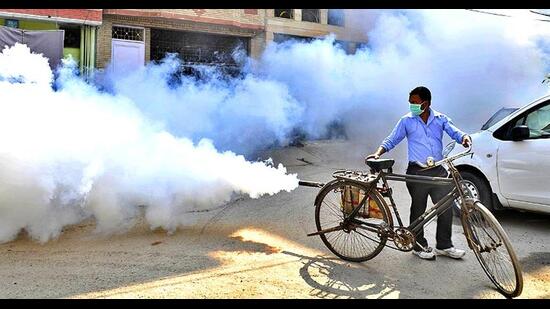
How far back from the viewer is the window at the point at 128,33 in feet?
46.2

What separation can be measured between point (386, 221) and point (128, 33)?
1199cm

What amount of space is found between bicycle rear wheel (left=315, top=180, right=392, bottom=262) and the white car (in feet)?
5.45

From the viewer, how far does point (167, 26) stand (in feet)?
48.4

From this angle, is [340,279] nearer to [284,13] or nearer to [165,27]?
[165,27]

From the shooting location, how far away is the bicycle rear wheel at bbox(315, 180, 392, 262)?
4.62 meters

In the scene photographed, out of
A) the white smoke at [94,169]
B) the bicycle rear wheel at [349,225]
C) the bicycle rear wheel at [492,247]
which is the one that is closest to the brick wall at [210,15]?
the white smoke at [94,169]

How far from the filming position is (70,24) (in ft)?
42.4

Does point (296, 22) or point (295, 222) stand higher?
point (296, 22)

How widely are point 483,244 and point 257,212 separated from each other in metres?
3.34

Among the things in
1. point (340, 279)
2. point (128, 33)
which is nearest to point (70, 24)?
point (128, 33)

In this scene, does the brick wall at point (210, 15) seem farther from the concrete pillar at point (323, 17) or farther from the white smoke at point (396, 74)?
the concrete pillar at point (323, 17)

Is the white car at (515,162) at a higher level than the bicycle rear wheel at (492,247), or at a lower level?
higher

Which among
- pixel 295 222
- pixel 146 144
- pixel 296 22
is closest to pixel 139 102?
pixel 146 144
